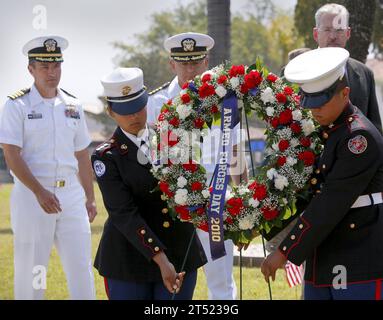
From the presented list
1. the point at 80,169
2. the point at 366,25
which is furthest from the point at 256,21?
the point at 80,169

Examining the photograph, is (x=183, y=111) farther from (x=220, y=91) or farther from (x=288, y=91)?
(x=288, y=91)

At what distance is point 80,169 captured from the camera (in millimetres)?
7637

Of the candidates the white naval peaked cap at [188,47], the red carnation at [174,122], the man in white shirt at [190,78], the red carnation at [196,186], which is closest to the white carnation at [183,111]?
the red carnation at [174,122]

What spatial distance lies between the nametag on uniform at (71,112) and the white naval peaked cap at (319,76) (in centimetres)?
301

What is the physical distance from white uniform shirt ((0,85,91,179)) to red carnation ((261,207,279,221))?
9.09ft

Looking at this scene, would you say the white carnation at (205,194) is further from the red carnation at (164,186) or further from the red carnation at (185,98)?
the red carnation at (185,98)

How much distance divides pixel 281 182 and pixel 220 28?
20.7 ft

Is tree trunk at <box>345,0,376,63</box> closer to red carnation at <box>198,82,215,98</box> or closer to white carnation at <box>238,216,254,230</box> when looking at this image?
red carnation at <box>198,82,215,98</box>

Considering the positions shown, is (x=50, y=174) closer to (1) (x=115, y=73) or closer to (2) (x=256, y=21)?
(1) (x=115, y=73)

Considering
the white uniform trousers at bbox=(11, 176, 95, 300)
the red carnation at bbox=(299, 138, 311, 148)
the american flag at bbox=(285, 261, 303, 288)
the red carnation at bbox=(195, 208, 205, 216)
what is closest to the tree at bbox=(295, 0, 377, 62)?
the american flag at bbox=(285, 261, 303, 288)

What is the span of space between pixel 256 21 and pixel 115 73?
189ft

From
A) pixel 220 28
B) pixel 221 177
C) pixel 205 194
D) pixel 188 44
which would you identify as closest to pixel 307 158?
pixel 221 177

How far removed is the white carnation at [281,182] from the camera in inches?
187

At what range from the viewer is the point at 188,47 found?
6.78m
